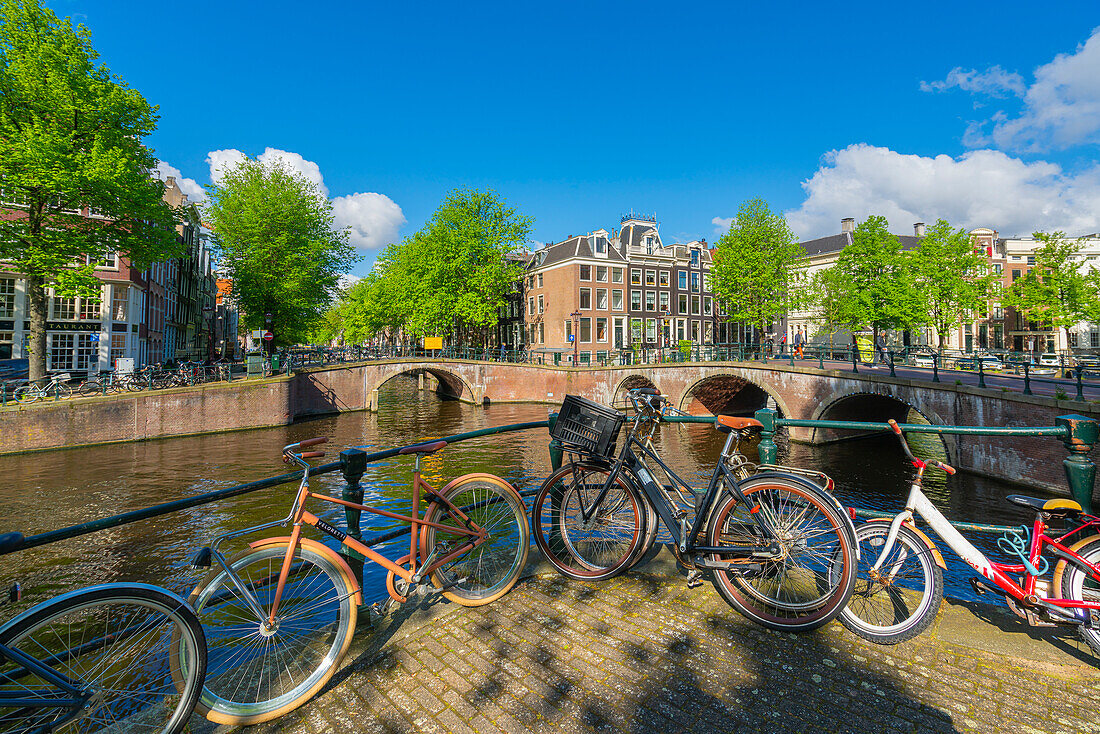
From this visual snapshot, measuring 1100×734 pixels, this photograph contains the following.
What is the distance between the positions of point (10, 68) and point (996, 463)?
33.5 m

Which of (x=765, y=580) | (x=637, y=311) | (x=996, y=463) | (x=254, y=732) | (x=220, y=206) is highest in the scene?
(x=220, y=206)

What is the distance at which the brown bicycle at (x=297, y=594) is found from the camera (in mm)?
2328

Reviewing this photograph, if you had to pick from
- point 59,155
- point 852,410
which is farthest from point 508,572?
point 852,410

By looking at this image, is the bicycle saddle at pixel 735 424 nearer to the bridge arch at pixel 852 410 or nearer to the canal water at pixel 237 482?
the canal water at pixel 237 482

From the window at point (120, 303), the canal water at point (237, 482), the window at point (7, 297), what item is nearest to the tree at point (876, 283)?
the canal water at point (237, 482)

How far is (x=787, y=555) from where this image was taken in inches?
115

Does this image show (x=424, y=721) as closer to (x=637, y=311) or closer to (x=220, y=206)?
(x=220, y=206)

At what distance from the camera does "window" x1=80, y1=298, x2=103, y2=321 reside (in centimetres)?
2467

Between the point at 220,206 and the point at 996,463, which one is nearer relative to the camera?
the point at 996,463

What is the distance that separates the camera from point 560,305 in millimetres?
43250

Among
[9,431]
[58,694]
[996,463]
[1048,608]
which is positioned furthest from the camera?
[9,431]

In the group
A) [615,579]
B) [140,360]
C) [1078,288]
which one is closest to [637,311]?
[1078,288]

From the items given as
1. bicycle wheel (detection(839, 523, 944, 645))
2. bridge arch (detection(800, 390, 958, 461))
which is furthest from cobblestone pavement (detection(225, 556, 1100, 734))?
bridge arch (detection(800, 390, 958, 461))

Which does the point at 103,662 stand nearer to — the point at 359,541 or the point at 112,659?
the point at 112,659
